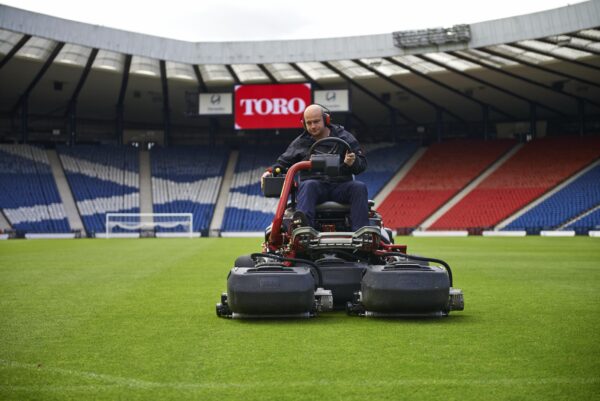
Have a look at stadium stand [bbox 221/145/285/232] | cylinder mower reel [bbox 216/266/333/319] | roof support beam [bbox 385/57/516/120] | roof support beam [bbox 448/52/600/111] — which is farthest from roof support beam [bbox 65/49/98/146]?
cylinder mower reel [bbox 216/266/333/319]

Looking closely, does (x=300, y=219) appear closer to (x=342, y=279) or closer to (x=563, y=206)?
(x=342, y=279)

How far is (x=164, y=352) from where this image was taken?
459cm

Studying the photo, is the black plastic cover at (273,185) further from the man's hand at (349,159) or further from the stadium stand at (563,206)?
the stadium stand at (563,206)

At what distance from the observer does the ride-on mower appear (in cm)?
564

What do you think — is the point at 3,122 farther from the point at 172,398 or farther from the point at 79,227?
the point at 172,398

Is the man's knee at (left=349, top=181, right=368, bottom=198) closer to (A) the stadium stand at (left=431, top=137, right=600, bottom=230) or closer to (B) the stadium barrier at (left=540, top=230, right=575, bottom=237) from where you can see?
(B) the stadium barrier at (left=540, top=230, right=575, bottom=237)

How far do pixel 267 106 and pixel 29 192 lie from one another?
54.0ft

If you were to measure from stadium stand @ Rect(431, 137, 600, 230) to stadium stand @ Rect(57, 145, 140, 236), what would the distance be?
820 inches

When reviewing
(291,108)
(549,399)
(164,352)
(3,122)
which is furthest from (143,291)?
(3,122)

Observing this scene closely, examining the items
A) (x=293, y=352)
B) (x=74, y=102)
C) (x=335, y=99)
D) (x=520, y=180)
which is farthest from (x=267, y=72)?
(x=293, y=352)

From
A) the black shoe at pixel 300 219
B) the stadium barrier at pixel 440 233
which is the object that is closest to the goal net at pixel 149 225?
the stadium barrier at pixel 440 233

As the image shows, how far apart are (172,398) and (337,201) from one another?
3.73 metres

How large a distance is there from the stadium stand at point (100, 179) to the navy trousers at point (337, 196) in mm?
37329

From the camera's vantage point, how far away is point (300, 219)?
637 cm
